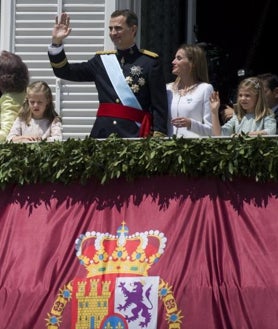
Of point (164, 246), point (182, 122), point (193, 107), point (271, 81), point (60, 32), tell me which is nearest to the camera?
point (164, 246)

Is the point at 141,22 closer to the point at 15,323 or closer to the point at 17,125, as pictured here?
the point at 17,125

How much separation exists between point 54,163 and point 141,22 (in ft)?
9.49

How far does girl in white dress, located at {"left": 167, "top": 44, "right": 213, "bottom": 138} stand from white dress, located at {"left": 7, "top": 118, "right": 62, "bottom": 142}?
875mm

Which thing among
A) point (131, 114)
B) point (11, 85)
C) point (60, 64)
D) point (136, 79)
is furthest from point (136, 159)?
point (11, 85)

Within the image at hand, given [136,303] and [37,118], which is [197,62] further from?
[136,303]

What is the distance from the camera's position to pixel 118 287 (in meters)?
10.2

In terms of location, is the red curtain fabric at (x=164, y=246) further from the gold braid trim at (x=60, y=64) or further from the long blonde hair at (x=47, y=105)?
the gold braid trim at (x=60, y=64)

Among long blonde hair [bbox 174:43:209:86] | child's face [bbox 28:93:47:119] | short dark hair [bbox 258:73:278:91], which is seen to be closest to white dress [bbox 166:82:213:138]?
long blonde hair [bbox 174:43:209:86]

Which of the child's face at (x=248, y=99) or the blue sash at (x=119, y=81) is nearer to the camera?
the child's face at (x=248, y=99)

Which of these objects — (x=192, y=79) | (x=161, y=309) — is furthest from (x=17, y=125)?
(x=161, y=309)

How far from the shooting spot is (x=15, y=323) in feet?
33.9

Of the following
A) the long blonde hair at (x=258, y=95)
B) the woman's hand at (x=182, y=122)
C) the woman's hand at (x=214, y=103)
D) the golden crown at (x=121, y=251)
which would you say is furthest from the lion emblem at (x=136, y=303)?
the long blonde hair at (x=258, y=95)

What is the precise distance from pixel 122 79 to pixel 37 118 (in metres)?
0.73

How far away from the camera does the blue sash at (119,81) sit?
36.4 feet
